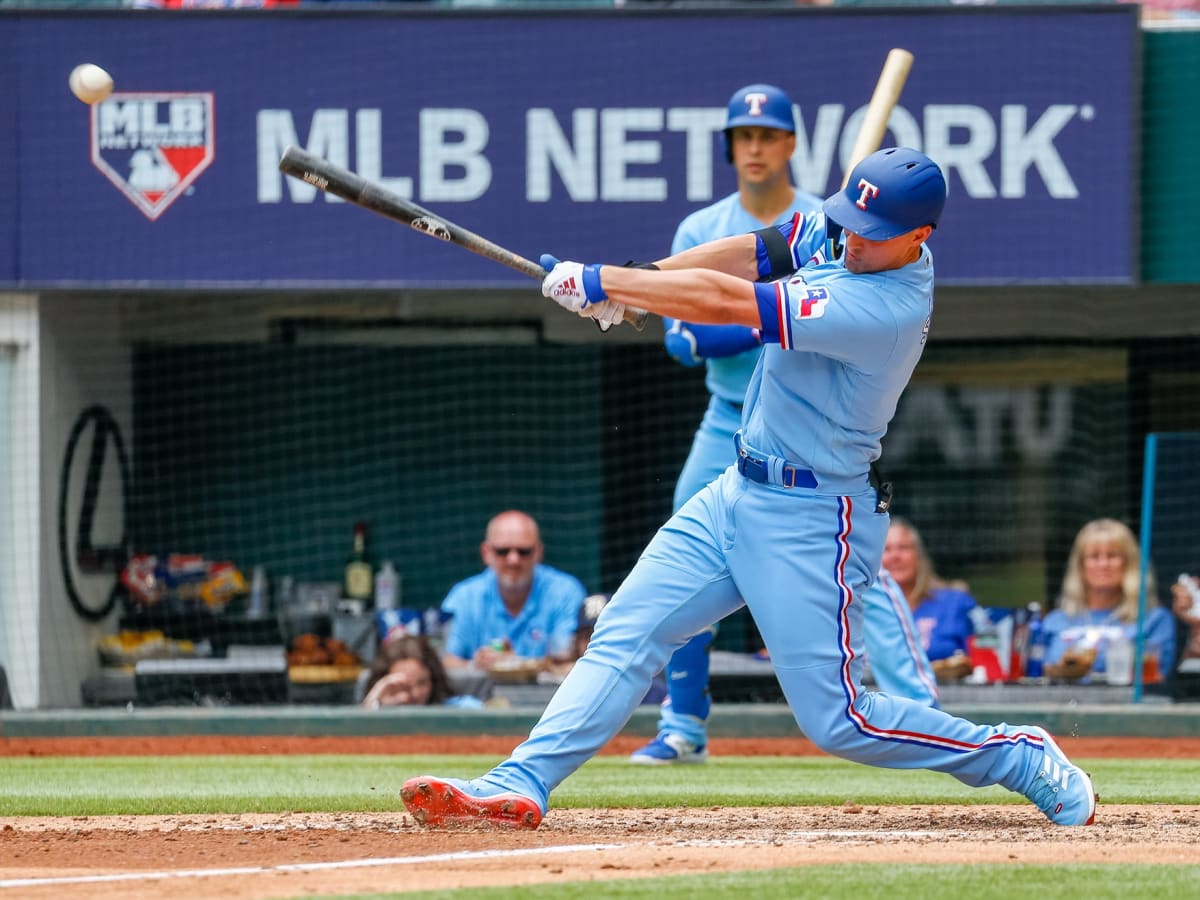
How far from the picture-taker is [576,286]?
14.3ft

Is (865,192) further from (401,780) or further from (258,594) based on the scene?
(258,594)

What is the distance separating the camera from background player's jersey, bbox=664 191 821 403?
6230 millimetres

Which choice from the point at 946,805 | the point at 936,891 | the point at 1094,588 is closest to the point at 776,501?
the point at 936,891

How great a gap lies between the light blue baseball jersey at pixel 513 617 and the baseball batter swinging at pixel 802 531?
4419 mm

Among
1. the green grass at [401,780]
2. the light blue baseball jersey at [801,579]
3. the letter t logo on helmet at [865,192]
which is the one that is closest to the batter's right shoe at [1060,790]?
the light blue baseball jersey at [801,579]

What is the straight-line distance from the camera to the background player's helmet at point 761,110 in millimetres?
6477

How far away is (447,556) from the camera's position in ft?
35.1

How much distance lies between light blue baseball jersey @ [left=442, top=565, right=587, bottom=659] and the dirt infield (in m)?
3.72

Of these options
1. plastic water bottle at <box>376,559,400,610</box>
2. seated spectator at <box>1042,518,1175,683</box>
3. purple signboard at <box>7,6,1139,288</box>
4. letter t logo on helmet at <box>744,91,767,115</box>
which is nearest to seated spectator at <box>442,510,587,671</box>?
purple signboard at <box>7,6,1139,288</box>

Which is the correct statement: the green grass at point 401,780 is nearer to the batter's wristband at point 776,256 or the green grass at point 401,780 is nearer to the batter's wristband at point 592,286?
the batter's wristband at point 776,256

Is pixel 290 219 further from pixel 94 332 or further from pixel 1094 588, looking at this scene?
pixel 1094 588

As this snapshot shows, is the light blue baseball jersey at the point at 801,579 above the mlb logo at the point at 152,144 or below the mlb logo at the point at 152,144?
A: below

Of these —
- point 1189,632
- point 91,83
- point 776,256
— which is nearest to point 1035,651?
point 1189,632

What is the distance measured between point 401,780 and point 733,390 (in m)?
1.73
